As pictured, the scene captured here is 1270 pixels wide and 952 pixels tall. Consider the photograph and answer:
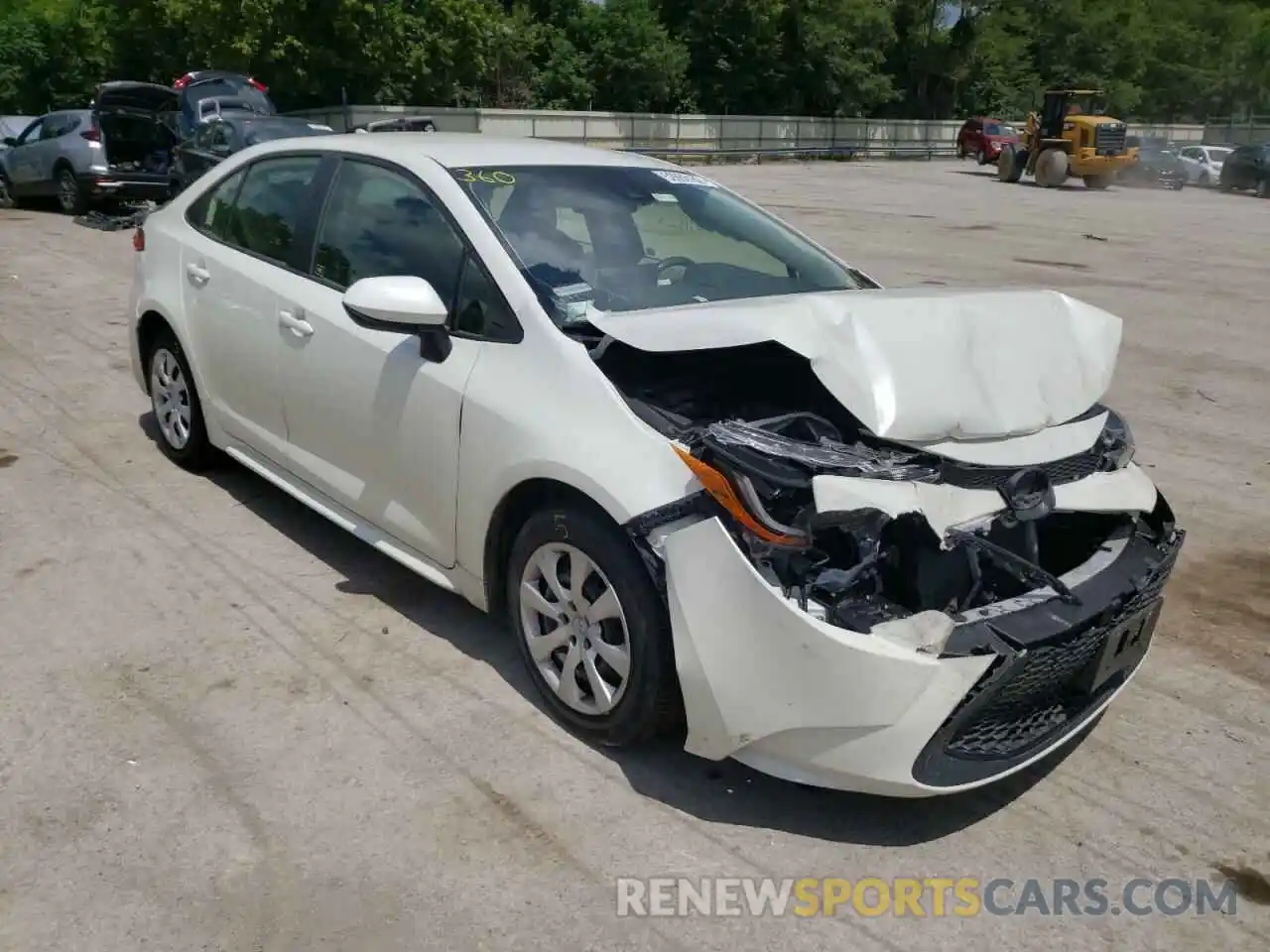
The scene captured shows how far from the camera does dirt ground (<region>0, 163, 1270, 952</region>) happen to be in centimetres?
280

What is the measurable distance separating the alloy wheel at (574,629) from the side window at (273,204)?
1959mm

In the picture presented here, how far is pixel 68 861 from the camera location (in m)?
2.93

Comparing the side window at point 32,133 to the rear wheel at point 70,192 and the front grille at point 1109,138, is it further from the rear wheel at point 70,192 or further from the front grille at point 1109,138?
the front grille at point 1109,138

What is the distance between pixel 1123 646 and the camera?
3.27m

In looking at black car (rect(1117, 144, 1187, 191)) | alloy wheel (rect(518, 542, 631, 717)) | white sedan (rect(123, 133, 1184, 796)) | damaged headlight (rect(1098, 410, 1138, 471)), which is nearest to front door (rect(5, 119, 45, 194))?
white sedan (rect(123, 133, 1184, 796))

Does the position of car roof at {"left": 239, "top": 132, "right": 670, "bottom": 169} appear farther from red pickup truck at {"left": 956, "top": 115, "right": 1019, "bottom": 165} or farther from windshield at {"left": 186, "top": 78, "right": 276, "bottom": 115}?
red pickup truck at {"left": 956, "top": 115, "right": 1019, "bottom": 165}

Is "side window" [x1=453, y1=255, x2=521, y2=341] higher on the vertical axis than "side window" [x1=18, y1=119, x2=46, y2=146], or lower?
higher

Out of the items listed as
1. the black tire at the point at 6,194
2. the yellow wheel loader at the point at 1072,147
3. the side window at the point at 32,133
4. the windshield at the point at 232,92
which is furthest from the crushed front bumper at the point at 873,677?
the yellow wheel loader at the point at 1072,147

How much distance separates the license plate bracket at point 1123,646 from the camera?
3.16 meters

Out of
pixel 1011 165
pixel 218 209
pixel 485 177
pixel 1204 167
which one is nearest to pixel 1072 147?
pixel 1011 165

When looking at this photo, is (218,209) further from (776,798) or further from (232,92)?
(232,92)

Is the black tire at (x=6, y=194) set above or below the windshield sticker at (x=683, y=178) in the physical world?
below

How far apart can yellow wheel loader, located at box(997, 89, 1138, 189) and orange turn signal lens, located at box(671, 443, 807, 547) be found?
107 ft

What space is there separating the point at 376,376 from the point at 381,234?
60cm
